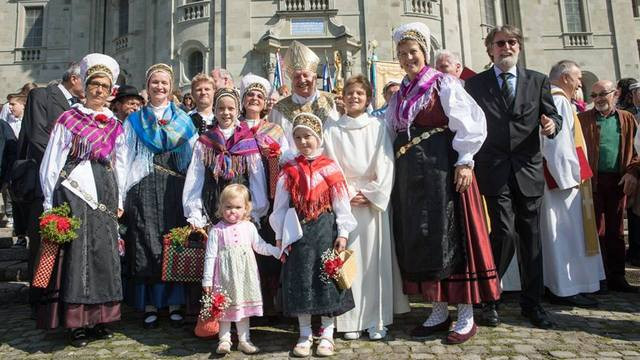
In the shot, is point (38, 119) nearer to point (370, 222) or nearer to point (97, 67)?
point (97, 67)

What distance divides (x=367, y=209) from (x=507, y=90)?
1729 millimetres

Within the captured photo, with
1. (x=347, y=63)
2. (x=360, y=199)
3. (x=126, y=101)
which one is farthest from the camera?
(x=347, y=63)

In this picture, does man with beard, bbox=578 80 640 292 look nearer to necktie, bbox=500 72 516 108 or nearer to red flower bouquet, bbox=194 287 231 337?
necktie, bbox=500 72 516 108

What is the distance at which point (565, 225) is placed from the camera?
511 centimetres

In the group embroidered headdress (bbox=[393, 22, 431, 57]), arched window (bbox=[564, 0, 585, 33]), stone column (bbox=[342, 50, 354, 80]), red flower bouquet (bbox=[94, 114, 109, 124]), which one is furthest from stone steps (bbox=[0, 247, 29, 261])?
arched window (bbox=[564, 0, 585, 33])

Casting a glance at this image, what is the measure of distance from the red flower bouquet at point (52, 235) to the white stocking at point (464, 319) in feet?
10.9

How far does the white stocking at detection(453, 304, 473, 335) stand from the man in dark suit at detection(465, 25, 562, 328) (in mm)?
457

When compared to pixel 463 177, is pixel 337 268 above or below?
below

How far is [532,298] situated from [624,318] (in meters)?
0.98

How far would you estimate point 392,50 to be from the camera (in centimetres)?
1986

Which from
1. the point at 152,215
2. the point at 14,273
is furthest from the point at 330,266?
the point at 14,273

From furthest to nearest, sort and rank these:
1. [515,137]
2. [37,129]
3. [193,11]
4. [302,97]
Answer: [193,11] < [302,97] < [37,129] < [515,137]

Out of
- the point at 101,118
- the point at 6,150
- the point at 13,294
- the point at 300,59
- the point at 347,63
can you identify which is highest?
the point at 347,63

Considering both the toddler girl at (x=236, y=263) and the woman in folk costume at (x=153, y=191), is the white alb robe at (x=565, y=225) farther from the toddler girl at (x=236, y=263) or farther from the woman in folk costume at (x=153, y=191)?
the woman in folk costume at (x=153, y=191)
